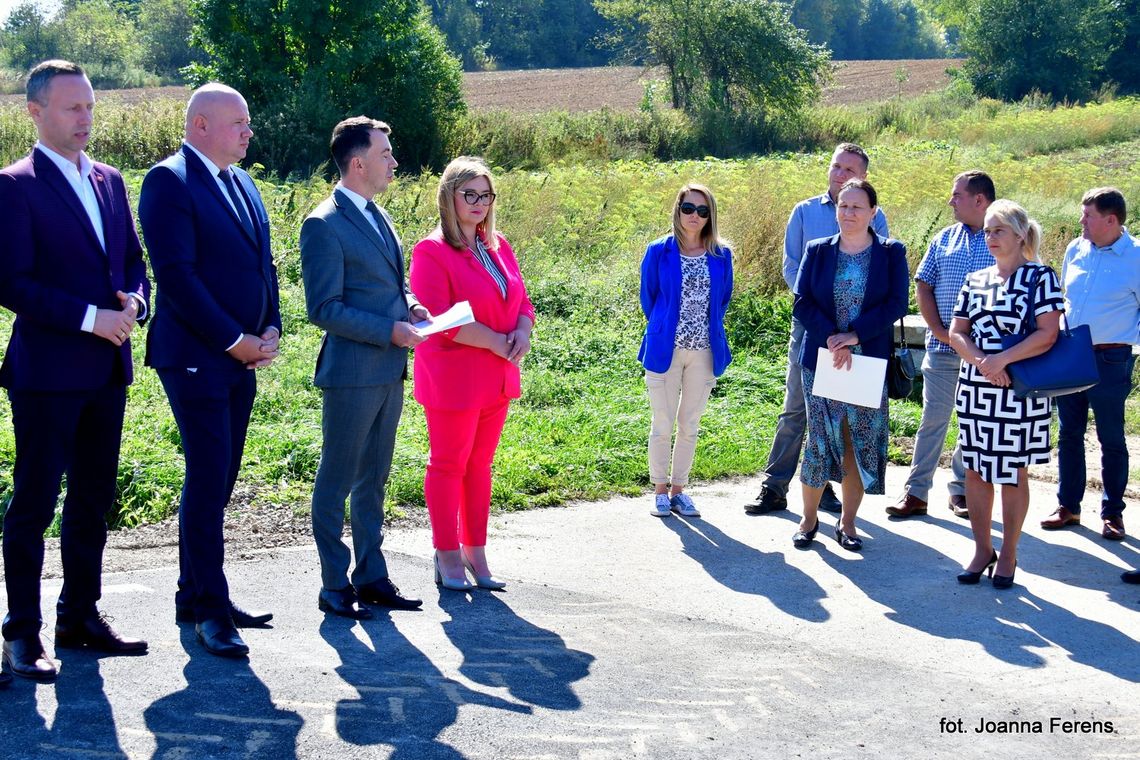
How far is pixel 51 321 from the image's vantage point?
168 inches

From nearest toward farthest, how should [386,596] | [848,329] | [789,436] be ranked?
1. [386,596]
2. [848,329]
3. [789,436]

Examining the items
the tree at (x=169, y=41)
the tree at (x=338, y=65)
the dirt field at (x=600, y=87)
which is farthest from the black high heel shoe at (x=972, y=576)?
the tree at (x=169, y=41)

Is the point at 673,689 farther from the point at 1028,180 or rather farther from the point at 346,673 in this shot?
the point at 1028,180

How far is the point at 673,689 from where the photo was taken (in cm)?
457

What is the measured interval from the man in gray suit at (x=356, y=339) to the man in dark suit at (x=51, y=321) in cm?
84

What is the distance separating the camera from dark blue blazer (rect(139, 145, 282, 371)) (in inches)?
179

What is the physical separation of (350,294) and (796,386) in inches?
127

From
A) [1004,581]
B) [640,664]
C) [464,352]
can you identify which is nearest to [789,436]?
[1004,581]

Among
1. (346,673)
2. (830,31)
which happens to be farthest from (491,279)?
(830,31)

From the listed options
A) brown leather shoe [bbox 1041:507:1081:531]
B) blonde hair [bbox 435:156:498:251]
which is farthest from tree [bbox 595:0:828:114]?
blonde hair [bbox 435:156:498:251]

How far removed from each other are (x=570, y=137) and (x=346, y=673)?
28988 millimetres

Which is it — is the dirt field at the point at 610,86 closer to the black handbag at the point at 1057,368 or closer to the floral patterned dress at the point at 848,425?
the floral patterned dress at the point at 848,425

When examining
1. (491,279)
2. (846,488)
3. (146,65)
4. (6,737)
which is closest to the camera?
(6,737)

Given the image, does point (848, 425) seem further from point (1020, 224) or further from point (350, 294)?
point (350, 294)
